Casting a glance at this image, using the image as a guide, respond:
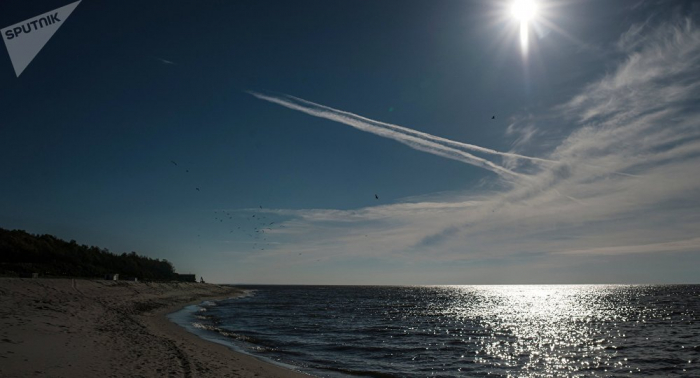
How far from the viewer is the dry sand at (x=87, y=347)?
13336 millimetres

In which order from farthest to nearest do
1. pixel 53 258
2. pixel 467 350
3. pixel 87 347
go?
1. pixel 53 258
2. pixel 467 350
3. pixel 87 347

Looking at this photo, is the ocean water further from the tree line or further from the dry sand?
the tree line

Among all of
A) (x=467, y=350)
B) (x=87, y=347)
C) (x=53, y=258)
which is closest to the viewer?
(x=87, y=347)

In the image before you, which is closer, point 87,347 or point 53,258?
point 87,347

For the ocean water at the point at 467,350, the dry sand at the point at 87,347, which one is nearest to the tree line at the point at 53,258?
the dry sand at the point at 87,347

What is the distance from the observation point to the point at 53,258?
205ft

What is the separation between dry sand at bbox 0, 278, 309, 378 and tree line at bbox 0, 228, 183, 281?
25244 mm

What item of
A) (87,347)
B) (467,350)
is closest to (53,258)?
(87,347)

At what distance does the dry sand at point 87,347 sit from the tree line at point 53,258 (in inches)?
994

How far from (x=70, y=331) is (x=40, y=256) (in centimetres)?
5250

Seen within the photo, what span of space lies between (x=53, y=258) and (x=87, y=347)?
191 ft

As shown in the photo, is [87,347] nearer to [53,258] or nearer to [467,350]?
[467,350]

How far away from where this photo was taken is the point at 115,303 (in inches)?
1535

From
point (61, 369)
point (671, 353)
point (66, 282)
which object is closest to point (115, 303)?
point (66, 282)
